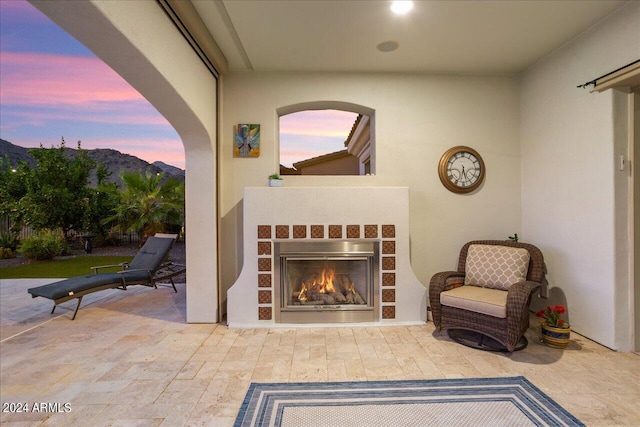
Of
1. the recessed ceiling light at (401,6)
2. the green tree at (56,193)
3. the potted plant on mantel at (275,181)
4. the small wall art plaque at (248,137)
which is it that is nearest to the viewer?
the recessed ceiling light at (401,6)

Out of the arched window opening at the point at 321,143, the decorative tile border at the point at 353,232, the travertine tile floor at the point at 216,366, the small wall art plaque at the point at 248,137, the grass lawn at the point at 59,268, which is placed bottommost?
the travertine tile floor at the point at 216,366

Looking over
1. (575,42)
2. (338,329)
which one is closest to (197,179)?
(338,329)

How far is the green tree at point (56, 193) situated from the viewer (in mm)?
7926

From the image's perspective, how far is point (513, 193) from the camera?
3.98 metres

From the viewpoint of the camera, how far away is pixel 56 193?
26.5 ft

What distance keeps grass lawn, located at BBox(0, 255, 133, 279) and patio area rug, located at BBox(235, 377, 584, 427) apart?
645 cm

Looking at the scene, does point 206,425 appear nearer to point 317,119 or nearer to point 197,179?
point 197,179

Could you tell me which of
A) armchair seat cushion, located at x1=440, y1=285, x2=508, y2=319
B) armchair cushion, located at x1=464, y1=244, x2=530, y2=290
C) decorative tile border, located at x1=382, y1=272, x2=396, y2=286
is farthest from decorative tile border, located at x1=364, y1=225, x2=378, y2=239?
armchair cushion, located at x1=464, y1=244, x2=530, y2=290

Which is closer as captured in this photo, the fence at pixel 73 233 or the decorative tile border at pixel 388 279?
the decorative tile border at pixel 388 279

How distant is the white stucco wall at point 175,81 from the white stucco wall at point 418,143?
0.32 metres

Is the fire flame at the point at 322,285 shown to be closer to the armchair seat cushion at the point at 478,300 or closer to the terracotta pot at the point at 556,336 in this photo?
the armchair seat cushion at the point at 478,300

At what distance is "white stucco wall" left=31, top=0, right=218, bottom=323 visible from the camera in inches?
71.1

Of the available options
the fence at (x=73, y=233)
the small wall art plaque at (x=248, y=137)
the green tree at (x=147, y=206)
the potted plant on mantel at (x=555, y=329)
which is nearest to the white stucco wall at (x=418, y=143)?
the small wall art plaque at (x=248, y=137)

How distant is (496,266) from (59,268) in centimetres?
858
